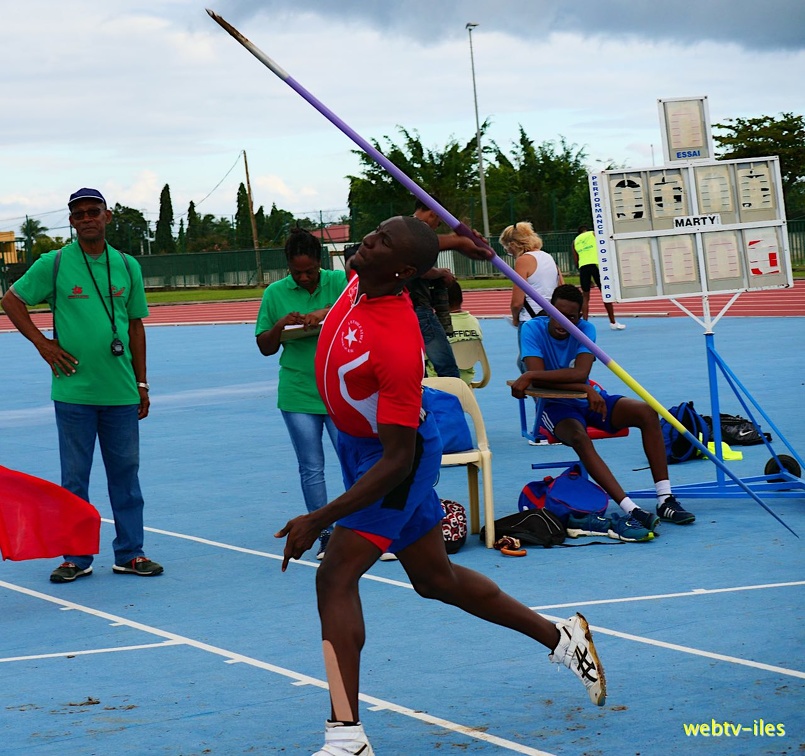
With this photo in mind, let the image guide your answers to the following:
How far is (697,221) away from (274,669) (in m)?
4.61

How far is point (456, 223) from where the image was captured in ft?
16.8

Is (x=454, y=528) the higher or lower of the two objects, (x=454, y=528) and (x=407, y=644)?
the higher

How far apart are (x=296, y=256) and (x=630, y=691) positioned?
11.4 feet

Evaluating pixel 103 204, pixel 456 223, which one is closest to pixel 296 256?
pixel 103 204

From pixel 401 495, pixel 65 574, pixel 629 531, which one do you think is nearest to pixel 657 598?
pixel 629 531

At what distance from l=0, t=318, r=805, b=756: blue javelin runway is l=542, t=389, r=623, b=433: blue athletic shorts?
2.42 feet

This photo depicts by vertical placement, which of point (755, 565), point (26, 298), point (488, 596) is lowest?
point (755, 565)

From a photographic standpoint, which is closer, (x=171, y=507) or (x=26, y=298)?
(x=26, y=298)

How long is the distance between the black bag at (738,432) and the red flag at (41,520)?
5.39 m

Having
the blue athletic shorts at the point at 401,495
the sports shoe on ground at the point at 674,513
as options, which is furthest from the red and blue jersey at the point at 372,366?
the sports shoe on ground at the point at 674,513

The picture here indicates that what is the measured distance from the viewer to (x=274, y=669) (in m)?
5.42

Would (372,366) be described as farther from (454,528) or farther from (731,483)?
(731,483)

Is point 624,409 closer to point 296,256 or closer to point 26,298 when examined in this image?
point 296,256

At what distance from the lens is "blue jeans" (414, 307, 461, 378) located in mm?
9758
